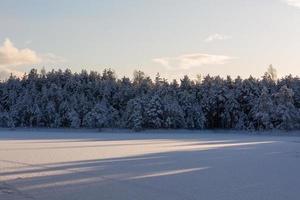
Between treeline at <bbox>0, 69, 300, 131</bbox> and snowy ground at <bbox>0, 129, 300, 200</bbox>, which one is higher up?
treeline at <bbox>0, 69, 300, 131</bbox>

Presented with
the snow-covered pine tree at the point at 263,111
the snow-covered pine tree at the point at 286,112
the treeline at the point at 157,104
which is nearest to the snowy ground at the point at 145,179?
the snow-covered pine tree at the point at 286,112

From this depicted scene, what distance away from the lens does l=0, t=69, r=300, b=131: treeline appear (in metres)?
98.4

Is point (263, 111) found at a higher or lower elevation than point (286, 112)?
higher

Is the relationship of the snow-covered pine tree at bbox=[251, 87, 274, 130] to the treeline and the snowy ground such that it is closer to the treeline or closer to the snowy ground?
the treeline

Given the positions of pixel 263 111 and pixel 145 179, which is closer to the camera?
pixel 145 179

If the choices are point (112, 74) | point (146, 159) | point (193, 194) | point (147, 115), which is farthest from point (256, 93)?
point (193, 194)

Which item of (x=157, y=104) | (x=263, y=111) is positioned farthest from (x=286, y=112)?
(x=157, y=104)

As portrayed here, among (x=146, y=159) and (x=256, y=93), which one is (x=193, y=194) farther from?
(x=256, y=93)

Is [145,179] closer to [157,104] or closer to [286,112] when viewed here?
[286,112]

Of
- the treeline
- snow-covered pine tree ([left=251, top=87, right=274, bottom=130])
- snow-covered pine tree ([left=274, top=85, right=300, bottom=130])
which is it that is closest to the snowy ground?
snow-covered pine tree ([left=274, top=85, right=300, bottom=130])

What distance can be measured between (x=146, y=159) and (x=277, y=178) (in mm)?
8425

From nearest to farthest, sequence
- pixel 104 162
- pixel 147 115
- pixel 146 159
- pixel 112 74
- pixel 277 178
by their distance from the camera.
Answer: pixel 277 178, pixel 104 162, pixel 146 159, pixel 147 115, pixel 112 74

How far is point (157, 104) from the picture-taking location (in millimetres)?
103500

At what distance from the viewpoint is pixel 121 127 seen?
10625cm
